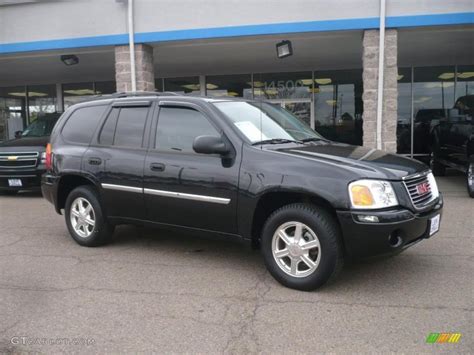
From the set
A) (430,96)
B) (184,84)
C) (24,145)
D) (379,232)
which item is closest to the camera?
(379,232)

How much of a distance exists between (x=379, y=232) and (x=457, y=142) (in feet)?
23.9

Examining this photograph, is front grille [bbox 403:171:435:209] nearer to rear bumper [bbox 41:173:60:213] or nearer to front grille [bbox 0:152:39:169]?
rear bumper [bbox 41:173:60:213]

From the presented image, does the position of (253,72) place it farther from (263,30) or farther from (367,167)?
(367,167)

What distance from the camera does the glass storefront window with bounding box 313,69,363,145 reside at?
15.5 meters

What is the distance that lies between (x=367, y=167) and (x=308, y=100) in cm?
1233

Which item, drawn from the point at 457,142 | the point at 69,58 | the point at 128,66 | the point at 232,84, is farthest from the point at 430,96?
the point at 69,58

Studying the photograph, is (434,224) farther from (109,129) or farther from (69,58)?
(69,58)

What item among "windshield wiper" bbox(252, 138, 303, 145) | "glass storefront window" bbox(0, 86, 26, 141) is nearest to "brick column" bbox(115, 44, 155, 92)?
"windshield wiper" bbox(252, 138, 303, 145)

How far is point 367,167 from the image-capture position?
4051 millimetres

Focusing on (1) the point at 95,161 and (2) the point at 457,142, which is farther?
(2) the point at 457,142

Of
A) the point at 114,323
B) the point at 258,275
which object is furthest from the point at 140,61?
the point at 114,323

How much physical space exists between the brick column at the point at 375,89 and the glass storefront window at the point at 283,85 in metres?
6.35

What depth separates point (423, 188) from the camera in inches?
169

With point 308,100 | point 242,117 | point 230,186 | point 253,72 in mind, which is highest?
point 253,72
